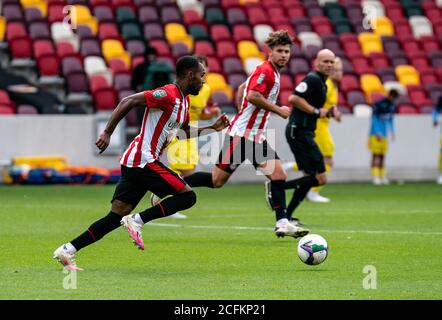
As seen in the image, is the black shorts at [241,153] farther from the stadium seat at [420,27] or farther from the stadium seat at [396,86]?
the stadium seat at [420,27]

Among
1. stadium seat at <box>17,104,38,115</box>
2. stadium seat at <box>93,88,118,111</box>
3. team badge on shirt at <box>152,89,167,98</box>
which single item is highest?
stadium seat at <box>93,88,118,111</box>

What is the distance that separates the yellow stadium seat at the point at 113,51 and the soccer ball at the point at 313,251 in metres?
17.8

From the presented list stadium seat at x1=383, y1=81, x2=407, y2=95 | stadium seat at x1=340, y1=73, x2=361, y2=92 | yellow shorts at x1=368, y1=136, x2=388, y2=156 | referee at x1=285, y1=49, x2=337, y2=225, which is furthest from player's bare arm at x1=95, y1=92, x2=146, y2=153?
stadium seat at x1=383, y1=81, x2=407, y2=95

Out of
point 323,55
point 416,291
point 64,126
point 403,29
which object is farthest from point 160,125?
point 403,29

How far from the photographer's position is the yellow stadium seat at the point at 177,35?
29.0 metres

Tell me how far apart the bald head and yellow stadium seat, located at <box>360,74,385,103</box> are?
49.1ft

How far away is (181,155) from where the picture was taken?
52.7 feet

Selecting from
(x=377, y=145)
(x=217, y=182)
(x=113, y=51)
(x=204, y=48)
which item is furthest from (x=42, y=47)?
(x=217, y=182)

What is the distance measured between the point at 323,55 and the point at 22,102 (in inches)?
483

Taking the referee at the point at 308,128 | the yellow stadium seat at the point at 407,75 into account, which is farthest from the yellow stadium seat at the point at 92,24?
the referee at the point at 308,128

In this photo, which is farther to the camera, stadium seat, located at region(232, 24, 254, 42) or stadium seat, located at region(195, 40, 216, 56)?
stadium seat, located at region(232, 24, 254, 42)

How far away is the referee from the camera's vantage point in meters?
14.6

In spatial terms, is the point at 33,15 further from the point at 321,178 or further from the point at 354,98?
the point at 321,178

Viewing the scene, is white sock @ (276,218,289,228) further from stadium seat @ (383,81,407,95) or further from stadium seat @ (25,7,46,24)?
stadium seat @ (383,81,407,95)
